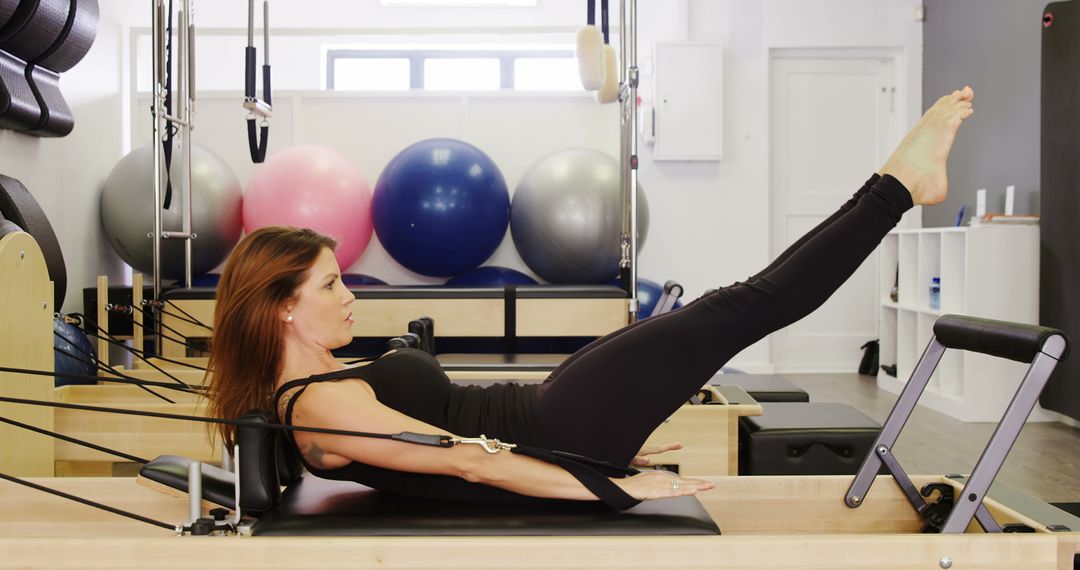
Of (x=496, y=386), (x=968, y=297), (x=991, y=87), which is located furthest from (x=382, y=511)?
(x=991, y=87)

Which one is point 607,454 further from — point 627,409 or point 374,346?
point 374,346

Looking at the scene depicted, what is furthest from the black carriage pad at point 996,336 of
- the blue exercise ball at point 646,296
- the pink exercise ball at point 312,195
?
the pink exercise ball at point 312,195

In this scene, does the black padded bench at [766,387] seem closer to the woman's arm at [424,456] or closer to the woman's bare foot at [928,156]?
the woman's bare foot at [928,156]

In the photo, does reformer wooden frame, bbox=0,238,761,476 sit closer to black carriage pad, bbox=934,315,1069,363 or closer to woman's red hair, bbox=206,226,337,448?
woman's red hair, bbox=206,226,337,448

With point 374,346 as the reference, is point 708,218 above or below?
above

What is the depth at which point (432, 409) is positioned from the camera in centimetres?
155

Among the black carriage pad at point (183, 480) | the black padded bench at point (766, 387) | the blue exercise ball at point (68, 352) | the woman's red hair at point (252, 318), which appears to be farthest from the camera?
the black padded bench at point (766, 387)

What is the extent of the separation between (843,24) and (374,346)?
353 cm

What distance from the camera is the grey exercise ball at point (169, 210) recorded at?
13.8ft

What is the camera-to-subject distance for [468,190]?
4.29 metres

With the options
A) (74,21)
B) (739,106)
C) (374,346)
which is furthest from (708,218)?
(74,21)

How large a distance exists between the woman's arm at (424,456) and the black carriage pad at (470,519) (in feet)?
0.11

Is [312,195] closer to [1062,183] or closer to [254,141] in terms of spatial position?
[254,141]

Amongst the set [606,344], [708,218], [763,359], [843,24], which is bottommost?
[763,359]
